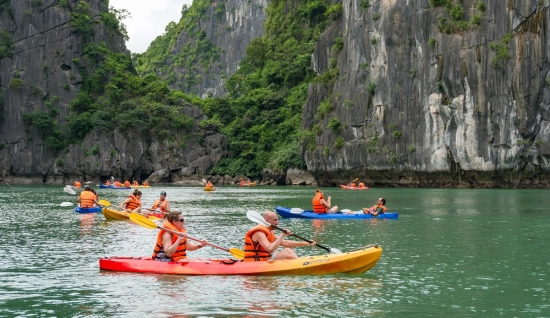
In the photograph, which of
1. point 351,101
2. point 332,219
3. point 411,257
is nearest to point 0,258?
point 411,257

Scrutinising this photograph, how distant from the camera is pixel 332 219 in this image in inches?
1180

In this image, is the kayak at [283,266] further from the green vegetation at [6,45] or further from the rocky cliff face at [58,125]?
the green vegetation at [6,45]

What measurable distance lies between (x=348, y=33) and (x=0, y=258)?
197 feet

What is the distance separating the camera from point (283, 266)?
48.6 ft

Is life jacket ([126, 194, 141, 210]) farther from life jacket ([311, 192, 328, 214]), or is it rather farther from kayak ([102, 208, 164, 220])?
life jacket ([311, 192, 328, 214])

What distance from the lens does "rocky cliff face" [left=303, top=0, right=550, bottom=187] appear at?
56031 millimetres

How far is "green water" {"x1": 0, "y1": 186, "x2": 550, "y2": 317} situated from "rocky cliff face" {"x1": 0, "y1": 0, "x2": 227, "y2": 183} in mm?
64399

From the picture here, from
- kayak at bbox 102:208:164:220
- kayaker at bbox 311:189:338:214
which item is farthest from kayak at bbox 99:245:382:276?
kayaker at bbox 311:189:338:214

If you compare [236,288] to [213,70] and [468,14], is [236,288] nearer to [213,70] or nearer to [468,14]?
[468,14]

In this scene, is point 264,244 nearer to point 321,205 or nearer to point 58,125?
point 321,205

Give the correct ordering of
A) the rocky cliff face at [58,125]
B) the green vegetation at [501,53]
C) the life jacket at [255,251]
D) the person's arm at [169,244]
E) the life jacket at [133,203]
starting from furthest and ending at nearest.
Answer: the rocky cliff face at [58,125] → the green vegetation at [501,53] → the life jacket at [133,203] → the person's arm at [169,244] → the life jacket at [255,251]

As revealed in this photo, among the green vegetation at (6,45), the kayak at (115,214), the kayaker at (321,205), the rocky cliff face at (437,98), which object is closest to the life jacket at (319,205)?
the kayaker at (321,205)

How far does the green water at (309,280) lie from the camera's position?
12.0m

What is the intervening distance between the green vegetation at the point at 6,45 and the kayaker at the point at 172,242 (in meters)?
81.7
